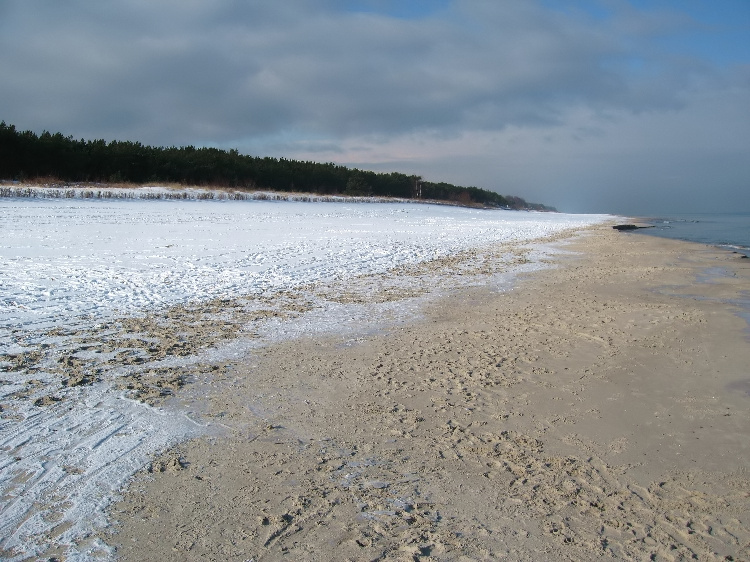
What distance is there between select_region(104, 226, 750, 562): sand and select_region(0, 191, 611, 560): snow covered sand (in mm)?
296

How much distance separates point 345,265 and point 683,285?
6.66 metres

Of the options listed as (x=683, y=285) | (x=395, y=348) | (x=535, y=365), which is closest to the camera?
(x=535, y=365)

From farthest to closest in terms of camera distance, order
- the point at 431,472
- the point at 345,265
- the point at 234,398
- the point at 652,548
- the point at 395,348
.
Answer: the point at 345,265 < the point at 395,348 < the point at 234,398 < the point at 431,472 < the point at 652,548

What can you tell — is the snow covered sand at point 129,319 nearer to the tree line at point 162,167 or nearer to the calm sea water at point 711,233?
the calm sea water at point 711,233

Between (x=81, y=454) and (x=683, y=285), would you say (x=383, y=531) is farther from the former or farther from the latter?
(x=683, y=285)

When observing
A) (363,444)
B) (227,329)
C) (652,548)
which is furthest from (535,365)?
(227,329)

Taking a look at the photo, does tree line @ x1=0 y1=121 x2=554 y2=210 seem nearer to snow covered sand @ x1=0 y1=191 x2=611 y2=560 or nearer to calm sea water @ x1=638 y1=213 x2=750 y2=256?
snow covered sand @ x1=0 y1=191 x2=611 y2=560

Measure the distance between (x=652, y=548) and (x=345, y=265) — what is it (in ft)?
31.5

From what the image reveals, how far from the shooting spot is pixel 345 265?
1188 centimetres

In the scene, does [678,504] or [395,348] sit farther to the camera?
[395,348]

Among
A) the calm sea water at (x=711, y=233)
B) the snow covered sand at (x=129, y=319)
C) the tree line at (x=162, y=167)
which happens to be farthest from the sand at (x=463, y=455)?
the tree line at (x=162, y=167)

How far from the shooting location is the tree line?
40.0 m

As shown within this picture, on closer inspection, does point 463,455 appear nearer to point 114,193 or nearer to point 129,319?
point 129,319

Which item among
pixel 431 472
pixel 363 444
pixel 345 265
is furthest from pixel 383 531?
pixel 345 265
